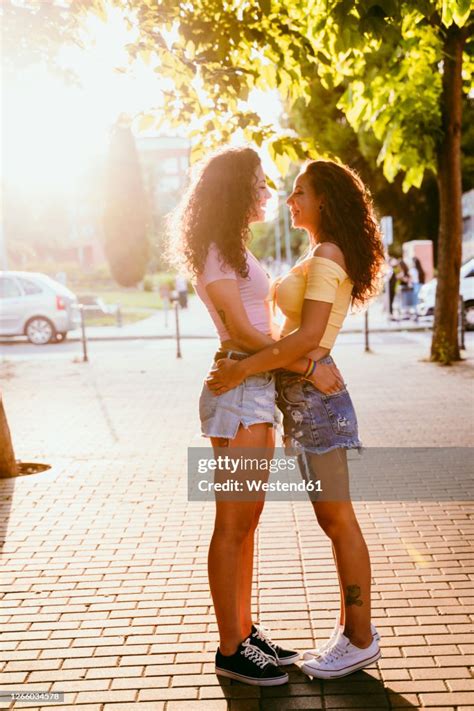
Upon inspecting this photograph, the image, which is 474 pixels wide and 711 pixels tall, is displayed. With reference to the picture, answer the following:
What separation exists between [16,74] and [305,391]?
7.89 m

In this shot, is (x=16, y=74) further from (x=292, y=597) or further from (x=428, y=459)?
(x=292, y=597)

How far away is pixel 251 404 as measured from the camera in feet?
10.5

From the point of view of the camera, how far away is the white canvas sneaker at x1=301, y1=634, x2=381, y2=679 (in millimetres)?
3336

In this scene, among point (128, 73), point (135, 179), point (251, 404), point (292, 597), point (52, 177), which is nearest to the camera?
point (251, 404)

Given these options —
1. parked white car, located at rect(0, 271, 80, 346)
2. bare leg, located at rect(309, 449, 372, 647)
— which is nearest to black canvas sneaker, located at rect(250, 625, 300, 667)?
bare leg, located at rect(309, 449, 372, 647)

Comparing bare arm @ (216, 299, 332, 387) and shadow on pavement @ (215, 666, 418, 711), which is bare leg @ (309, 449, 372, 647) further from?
bare arm @ (216, 299, 332, 387)

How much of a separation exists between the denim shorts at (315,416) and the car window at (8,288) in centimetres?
1951

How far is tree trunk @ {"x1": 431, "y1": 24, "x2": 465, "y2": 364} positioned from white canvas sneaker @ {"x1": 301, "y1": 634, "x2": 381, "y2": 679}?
1100 cm

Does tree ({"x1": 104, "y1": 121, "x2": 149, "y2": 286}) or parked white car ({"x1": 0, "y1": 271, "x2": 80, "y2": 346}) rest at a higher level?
tree ({"x1": 104, "y1": 121, "x2": 149, "y2": 286})

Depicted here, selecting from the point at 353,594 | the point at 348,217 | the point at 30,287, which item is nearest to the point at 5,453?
the point at 353,594

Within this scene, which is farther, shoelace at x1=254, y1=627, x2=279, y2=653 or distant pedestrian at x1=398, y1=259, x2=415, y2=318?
distant pedestrian at x1=398, y1=259, x2=415, y2=318

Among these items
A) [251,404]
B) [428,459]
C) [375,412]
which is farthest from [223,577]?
[375,412]

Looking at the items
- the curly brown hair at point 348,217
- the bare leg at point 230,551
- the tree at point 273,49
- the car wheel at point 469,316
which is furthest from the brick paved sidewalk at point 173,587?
the car wheel at point 469,316

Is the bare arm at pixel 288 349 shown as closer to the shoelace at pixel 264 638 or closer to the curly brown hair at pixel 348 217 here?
the curly brown hair at pixel 348 217
